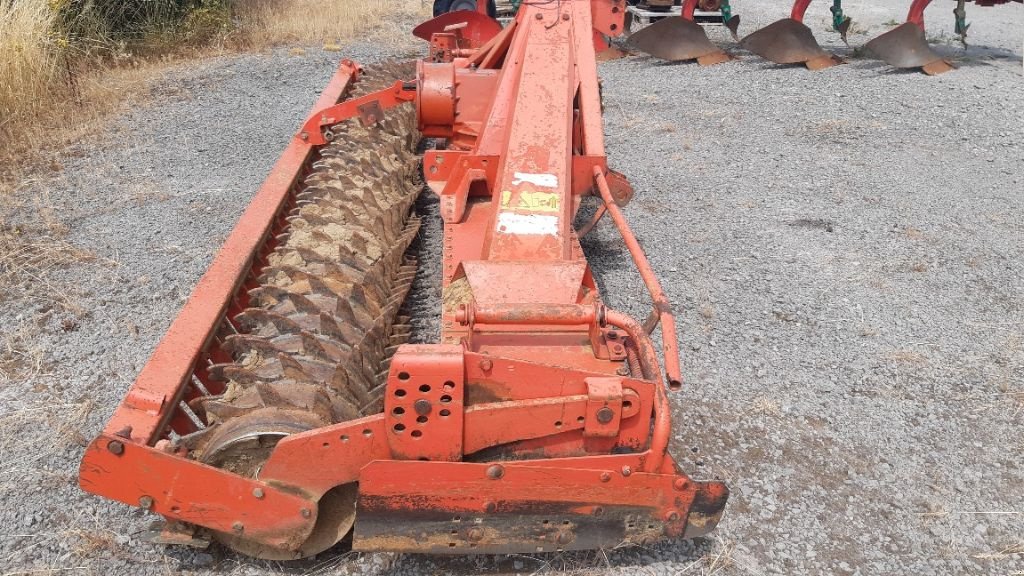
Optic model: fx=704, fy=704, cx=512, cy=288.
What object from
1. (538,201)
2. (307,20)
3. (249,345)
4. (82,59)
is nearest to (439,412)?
(249,345)

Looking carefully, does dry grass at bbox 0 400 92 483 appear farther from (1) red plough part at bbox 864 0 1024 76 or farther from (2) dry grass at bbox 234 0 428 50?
(1) red plough part at bbox 864 0 1024 76

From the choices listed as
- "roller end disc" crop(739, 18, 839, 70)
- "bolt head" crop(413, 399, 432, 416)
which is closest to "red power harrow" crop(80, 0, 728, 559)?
"bolt head" crop(413, 399, 432, 416)

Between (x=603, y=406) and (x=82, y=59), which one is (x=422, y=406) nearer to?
(x=603, y=406)

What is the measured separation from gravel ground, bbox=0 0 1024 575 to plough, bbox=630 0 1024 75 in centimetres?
121

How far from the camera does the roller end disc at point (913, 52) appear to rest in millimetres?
8477

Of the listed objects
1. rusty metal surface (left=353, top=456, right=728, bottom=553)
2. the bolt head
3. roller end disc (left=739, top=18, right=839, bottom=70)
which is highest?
roller end disc (left=739, top=18, right=839, bottom=70)

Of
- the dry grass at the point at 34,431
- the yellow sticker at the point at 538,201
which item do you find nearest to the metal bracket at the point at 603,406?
the yellow sticker at the point at 538,201

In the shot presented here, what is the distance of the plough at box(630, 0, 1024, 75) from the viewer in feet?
27.9

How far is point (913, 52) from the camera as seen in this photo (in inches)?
334

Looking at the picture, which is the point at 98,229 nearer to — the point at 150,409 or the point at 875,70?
the point at 150,409

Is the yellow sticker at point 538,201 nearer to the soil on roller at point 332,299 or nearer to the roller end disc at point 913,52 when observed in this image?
the soil on roller at point 332,299

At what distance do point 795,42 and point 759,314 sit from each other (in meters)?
6.46

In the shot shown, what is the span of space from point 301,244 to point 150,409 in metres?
1.08

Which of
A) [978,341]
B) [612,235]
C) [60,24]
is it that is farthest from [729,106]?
[60,24]
